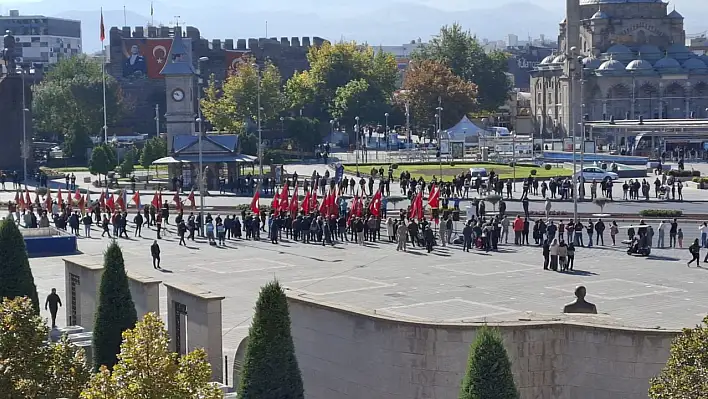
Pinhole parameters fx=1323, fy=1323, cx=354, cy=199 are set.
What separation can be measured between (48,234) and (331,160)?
45.4 m

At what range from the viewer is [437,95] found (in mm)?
103750

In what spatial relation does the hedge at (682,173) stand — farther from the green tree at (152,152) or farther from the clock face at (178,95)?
the clock face at (178,95)

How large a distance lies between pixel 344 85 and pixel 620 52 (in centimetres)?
2463

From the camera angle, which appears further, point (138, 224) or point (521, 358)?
point (138, 224)

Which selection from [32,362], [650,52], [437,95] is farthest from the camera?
[650,52]

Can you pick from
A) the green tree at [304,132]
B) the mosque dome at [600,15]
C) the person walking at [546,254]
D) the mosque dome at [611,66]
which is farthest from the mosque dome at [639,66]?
the person walking at [546,254]

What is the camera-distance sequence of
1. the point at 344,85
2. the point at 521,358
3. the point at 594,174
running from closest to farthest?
the point at 521,358
the point at 594,174
the point at 344,85

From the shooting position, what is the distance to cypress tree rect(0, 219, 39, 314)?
2455cm

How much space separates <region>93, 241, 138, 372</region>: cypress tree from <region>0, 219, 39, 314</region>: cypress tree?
3.63 meters

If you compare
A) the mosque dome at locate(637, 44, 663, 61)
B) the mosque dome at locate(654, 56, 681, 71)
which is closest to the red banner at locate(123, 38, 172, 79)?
the mosque dome at locate(637, 44, 663, 61)

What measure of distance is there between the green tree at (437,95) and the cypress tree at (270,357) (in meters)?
86.4

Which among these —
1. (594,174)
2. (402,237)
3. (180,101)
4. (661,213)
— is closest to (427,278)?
(402,237)

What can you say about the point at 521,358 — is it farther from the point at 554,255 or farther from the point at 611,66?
the point at 611,66

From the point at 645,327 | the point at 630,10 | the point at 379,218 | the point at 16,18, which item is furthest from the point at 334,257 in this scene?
the point at 16,18
